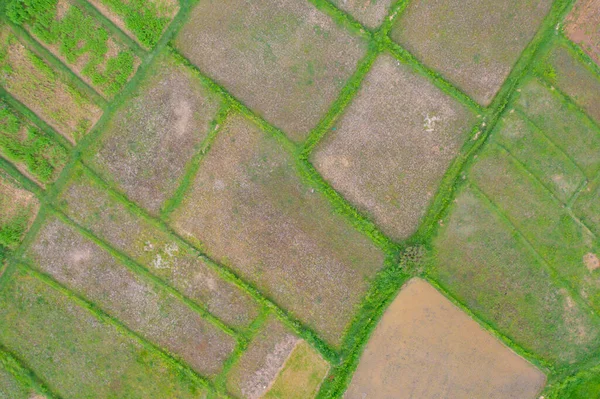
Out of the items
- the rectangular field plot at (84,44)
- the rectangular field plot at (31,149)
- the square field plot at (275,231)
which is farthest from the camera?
the square field plot at (275,231)

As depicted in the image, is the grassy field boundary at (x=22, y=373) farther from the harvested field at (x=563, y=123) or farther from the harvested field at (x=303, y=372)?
the harvested field at (x=563, y=123)

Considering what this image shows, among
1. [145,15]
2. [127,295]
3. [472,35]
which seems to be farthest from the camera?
[127,295]

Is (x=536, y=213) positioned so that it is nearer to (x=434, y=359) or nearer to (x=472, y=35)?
(x=434, y=359)

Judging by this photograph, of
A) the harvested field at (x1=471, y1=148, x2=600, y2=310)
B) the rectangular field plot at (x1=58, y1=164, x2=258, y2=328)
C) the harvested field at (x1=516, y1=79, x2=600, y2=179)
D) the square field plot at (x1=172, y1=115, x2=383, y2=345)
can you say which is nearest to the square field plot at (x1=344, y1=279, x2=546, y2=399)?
the square field plot at (x1=172, y1=115, x2=383, y2=345)

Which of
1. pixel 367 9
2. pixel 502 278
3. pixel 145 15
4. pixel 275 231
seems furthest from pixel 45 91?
Result: pixel 502 278

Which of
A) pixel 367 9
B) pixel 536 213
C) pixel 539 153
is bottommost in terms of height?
pixel 536 213

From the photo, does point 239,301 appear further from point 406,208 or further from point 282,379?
point 406,208

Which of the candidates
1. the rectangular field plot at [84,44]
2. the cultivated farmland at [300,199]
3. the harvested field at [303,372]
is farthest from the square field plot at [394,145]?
the rectangular field plot at [84,44]
